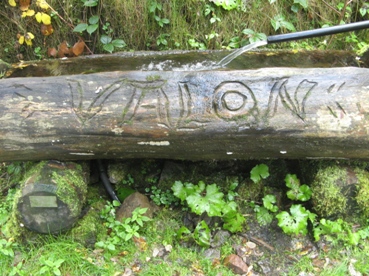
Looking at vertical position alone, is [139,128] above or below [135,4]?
below

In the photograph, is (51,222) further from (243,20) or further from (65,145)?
(243,20)

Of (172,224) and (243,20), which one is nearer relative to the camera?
(172,224)

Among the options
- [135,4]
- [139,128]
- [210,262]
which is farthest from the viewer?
[135,4]

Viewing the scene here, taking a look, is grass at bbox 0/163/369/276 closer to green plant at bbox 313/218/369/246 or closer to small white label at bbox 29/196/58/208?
green plant at bbox 313/218/369/246

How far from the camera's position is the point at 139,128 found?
7.41 ft

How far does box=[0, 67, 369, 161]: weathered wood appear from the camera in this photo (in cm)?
222

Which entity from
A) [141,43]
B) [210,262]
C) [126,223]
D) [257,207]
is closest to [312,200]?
[257,207]

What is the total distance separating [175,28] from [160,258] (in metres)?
2.30

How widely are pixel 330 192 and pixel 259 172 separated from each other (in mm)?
516

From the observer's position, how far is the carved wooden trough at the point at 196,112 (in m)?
2.22

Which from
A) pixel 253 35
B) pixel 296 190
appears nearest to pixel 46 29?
pixel 253 35

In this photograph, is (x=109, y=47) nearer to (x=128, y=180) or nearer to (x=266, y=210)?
(x=128, y=180)

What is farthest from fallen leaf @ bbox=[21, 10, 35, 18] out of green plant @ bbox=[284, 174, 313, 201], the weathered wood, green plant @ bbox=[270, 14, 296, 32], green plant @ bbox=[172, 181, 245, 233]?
green plant @ bbox=[284, 174, 313, 201]

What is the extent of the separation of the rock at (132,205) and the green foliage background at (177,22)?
1706mm
